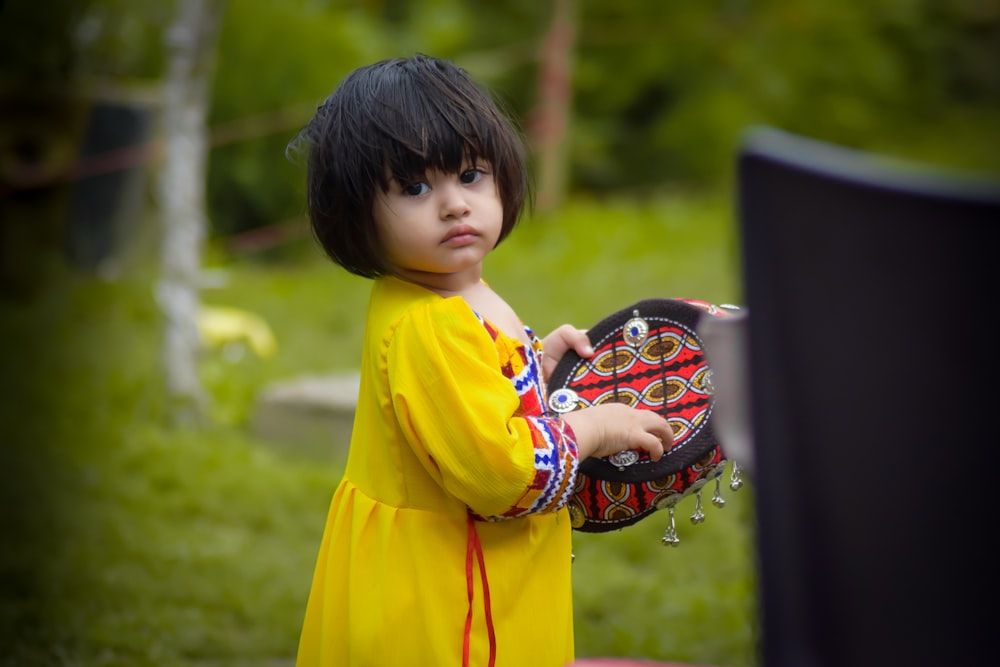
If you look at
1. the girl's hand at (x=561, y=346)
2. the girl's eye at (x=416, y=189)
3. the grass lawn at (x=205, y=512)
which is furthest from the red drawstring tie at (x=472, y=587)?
the grass lawn at (x=205, y=512)

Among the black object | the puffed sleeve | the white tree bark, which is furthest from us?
the white tree bark

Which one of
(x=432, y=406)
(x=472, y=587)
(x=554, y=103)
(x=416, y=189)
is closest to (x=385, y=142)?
(x=416, y=189)

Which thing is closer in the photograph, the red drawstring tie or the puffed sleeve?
the puffed sleeve

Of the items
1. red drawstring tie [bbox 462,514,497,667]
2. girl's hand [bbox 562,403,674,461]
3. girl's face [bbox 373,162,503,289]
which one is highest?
girl's face [bbox 373,162,503,289]

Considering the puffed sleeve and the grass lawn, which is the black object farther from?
the grass lawn

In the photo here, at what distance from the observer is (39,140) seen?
659 centimetres

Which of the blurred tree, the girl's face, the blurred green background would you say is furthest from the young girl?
the blurred tree

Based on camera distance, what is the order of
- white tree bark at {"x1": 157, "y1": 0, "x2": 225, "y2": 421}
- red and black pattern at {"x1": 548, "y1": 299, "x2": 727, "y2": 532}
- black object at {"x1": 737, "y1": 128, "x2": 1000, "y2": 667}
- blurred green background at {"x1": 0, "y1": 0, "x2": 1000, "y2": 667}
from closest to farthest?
black object at {"x1": 737, "y1": 128, "x2": 1000, "y2": 667}, red and black pattern at {"x1": 548, "y1": 299, "x2": 727, "y2": 532}, blurred green background at {"x1": 0, "y1": 0, "x2": 1000, "y2": 667}, white tree bark at {"x1": 157, "y1": 0, "x2": 225, "y2": 421}

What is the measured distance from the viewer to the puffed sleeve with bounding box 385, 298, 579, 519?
1.46 meters

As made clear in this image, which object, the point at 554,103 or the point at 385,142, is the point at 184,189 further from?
the point at 554,103

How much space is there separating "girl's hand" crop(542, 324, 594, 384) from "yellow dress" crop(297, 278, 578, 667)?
0.07m

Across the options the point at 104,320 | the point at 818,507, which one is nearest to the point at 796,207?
the point at 818,507

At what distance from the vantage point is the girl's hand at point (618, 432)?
5.10 ft

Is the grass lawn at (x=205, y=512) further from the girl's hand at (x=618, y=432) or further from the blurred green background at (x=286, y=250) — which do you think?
the girl's hand at (x=618, y=432)
